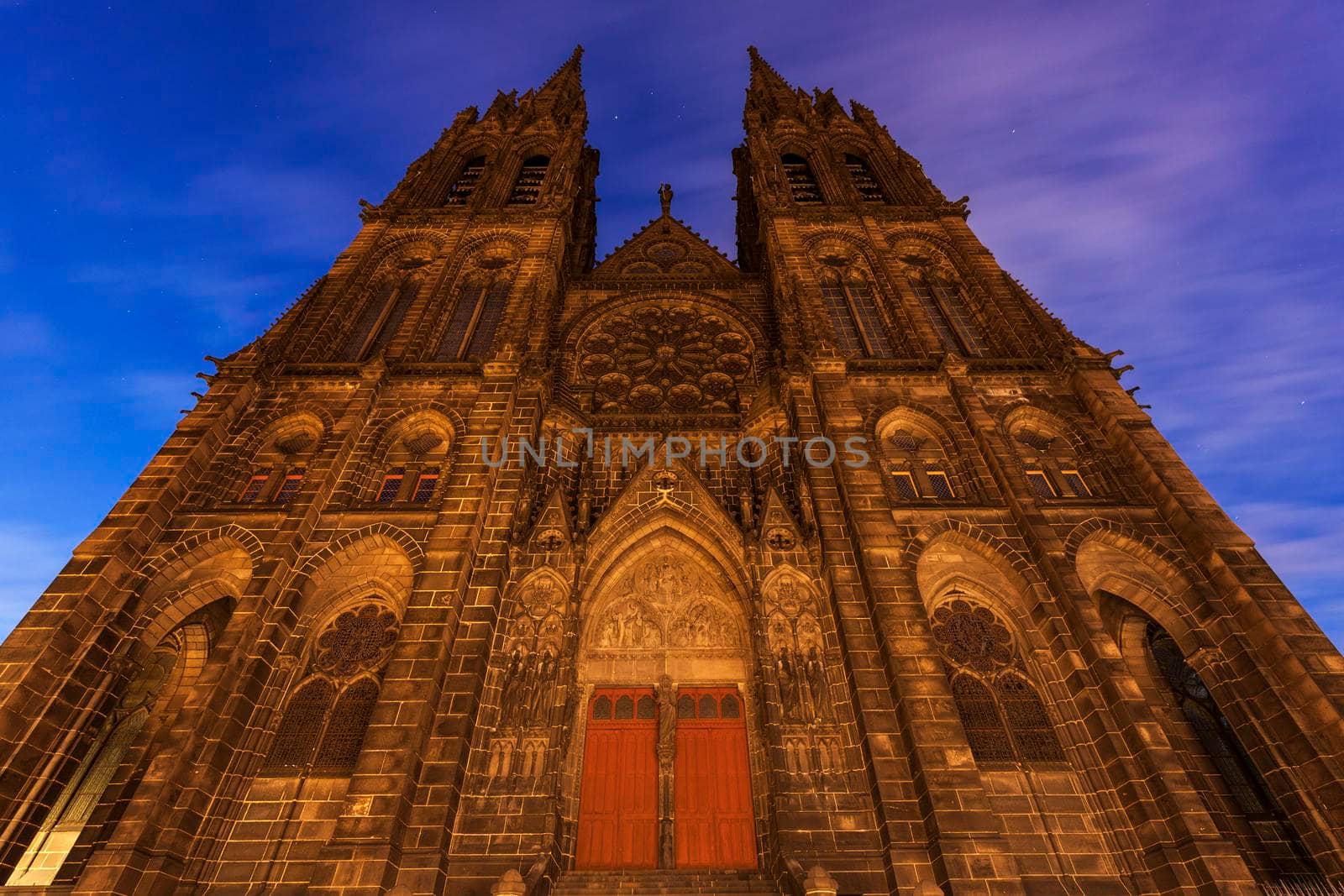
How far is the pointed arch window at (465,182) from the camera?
28.5m

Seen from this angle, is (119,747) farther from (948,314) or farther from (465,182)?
(465,182)

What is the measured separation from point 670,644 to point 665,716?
1.59 meters

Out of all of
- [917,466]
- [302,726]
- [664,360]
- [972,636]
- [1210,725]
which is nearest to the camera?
[302,726]

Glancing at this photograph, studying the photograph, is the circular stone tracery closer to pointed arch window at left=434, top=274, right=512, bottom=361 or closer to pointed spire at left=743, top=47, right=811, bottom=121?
pointed arch window at left=434, top=274, right=512, bottom=361

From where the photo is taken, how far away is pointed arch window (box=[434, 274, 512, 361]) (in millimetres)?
20902

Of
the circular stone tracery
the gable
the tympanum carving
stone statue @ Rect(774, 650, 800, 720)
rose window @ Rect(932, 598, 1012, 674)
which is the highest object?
the gable

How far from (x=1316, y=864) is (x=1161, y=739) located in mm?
2579

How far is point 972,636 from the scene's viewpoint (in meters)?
14.0

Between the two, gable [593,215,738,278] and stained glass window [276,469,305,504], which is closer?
stained glass window [276,469,305,504]

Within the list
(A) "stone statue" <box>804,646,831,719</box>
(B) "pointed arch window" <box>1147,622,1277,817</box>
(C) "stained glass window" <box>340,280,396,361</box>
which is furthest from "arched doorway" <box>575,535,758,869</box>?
(C) "stained glass window" <box>340,280,396,361</box>

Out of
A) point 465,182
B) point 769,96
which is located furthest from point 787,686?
point 769,96

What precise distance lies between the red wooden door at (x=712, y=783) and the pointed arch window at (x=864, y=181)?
2030 cm

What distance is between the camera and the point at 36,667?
12023 millimetres

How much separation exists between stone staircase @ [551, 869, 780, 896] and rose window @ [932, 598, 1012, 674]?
5.36 metres
